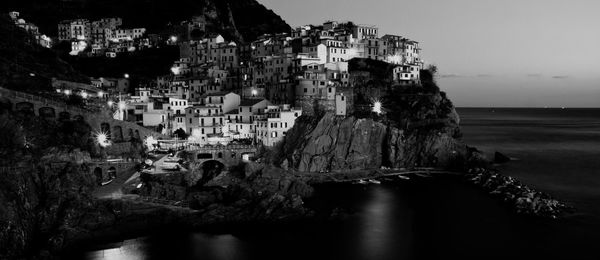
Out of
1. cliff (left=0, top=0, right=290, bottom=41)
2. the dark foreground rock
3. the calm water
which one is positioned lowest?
the calm water

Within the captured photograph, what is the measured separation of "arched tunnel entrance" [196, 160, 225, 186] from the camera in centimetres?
4136

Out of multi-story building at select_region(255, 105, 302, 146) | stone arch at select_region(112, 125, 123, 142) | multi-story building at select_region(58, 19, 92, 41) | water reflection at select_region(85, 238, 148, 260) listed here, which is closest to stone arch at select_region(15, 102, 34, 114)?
stone arch at select_region(112, 125, 123, 142)

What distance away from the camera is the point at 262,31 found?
93250 mm

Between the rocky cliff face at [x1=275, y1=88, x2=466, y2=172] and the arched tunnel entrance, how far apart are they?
589 centimetres

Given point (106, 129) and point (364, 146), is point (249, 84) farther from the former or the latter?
point (106, 129)

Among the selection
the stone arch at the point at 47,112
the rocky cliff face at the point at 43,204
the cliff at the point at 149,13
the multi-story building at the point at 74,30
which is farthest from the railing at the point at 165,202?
the multi-story building at the point at 74,30

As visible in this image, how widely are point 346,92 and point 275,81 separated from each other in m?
8.40

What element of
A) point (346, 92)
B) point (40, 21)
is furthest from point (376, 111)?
point (40, 21)

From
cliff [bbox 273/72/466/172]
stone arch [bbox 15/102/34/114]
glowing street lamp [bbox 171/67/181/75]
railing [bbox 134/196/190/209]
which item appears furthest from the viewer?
glowing street lamp [bbox 171/67/181/75]

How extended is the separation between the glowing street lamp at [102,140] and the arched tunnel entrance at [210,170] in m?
8.10

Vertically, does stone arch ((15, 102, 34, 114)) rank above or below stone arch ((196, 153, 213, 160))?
above

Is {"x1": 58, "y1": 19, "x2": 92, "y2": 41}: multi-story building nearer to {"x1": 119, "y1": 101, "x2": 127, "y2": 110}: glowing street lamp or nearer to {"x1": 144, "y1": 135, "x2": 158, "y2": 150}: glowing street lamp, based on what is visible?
{"x1": 119, "y1": 101, "x2": 127, "y2": 110}: glowing street lamp

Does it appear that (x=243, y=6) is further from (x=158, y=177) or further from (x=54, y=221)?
(x=54, y=221)

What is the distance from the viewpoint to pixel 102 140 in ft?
139
